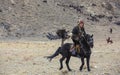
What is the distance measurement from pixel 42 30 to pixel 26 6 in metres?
5.76

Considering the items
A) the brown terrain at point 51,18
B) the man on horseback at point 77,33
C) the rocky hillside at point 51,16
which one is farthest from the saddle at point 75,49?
the rocky hillside at point 51,16

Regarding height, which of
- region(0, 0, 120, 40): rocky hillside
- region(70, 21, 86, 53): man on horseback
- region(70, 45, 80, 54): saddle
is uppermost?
region(70, 21, 86, 53): man on horseback

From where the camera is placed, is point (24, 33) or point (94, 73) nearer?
point (94, 73)

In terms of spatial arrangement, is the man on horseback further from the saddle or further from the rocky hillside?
the rocky hillside

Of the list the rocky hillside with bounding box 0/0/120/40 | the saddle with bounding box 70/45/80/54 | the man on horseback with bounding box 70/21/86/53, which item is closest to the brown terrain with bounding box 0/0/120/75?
the rocky hillside with bounding box 0/0/120/40

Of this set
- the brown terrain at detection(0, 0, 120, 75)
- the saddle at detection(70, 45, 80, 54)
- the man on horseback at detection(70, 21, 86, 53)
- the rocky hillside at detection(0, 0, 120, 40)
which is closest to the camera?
the man on horseback at detection(70, 21, 86, 53)

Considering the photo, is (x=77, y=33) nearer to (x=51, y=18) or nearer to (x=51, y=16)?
(x=51, y=18)

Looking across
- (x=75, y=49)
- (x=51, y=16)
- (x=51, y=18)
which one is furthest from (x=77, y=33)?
(x=51, y=16)

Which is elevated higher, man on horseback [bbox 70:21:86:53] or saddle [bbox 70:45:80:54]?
man on horseback [bbox 70:21:86:53]

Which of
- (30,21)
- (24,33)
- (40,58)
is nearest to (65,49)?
(40,58)

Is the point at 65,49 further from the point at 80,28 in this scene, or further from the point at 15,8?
the point at 15,8

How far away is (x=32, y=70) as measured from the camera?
70.2 feet

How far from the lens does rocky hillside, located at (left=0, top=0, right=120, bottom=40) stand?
186 feet

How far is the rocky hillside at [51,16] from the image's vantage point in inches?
2237
